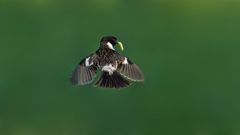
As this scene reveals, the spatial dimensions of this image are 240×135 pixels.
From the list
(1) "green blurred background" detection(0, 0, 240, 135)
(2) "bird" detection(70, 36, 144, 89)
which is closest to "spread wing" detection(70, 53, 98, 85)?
(2) "bird" detection(70, 36, 144, 89)

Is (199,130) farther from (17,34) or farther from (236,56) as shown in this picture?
(17,34)

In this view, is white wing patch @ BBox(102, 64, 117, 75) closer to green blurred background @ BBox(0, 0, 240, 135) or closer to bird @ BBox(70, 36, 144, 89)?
bird @ BBox(70, 36, 144, 89)

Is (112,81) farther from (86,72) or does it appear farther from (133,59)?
(133,59)

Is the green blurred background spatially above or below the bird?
above

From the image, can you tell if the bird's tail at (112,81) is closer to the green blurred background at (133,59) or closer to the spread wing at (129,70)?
the spread wing at (129,70)

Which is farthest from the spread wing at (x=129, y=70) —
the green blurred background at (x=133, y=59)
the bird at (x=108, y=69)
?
the green blurred background at (x=133, y=59)

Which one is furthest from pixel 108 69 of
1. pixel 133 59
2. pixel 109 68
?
pixel 133 59
